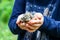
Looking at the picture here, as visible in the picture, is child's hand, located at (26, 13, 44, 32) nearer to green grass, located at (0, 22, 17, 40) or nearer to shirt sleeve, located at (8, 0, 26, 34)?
shirt sleeve, located at (8, 0, 26, 34)

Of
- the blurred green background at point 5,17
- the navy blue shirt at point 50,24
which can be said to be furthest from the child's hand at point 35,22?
the blurred green background at point 5,17

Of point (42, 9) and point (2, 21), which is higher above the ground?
point (42, 9)

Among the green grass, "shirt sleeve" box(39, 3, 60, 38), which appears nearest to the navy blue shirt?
"shirt sleeve" box(39, 3, 60, 38)

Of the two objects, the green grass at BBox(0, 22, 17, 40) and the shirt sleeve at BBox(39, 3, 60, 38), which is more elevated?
the shirt sleeve at BBox(39, 3, 60, 38)

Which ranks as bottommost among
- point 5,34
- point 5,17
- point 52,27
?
point 5,34

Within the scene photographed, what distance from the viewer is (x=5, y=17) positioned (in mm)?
4094

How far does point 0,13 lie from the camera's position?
13.2 ft

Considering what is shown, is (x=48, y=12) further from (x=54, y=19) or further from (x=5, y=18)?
(x=5, y=18)

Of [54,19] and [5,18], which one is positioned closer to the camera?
[54,19]

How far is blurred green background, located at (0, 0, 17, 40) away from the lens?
4035 millimetres

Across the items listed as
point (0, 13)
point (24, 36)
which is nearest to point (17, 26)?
point (24, 36)

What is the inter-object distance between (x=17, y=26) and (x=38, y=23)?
22cm

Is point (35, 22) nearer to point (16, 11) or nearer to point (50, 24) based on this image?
point (50, 24)

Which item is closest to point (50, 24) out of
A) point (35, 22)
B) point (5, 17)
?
point (35, 22)
